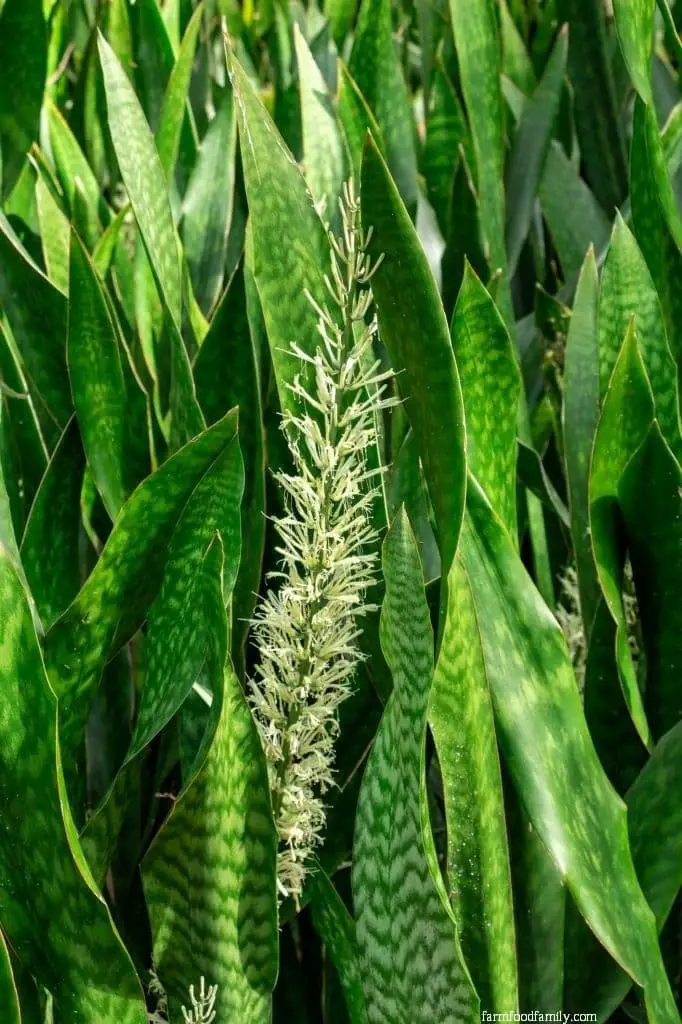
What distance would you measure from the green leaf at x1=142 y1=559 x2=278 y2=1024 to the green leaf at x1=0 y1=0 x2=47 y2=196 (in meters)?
0.77

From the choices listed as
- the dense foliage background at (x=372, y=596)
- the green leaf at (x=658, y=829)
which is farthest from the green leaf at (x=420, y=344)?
the green leaf at (x=658, y=829)

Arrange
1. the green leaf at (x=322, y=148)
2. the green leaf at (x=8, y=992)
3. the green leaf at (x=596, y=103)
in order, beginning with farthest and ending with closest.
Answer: the green leaf at (x=596, y=103), the green leaf at (x=322, y=148), the green leaf at (x=8, y=992)

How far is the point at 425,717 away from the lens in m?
0.47

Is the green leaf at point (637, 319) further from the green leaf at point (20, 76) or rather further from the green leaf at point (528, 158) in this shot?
the green leaf at point (20, 76)

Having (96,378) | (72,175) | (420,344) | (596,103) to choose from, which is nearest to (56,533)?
Result: (96,378)

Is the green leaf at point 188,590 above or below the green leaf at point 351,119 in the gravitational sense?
below

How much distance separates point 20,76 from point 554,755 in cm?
88

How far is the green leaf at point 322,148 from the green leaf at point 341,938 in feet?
1.62

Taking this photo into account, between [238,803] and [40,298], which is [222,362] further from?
[238,803]

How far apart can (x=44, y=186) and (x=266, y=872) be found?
67 cm

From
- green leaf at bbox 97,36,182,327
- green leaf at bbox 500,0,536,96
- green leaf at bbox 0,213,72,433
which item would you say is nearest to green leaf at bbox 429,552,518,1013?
green leaf at bbox 97,36,182,327

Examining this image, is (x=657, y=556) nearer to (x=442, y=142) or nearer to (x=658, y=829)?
(x=658, y=829)

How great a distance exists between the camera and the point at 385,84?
3.48 ft

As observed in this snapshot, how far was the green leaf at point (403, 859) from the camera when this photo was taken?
49 cm
